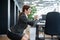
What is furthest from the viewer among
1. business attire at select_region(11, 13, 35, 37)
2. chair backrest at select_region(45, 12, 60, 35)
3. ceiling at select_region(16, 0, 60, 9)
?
ceiling at select_region(16, 0, 60, 9)

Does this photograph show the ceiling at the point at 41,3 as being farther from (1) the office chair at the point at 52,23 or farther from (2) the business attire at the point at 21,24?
(2) the business attire at the point at 21,24

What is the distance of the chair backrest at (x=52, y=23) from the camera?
4426 mm

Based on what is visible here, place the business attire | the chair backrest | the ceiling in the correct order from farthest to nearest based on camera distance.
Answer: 1. the ceiling
2. the chair backrest
3. the business attire

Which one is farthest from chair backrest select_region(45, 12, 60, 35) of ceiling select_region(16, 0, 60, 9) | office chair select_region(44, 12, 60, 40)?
ceiling select_region(16, 0, 60, 9)

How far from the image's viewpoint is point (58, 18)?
14.5ft

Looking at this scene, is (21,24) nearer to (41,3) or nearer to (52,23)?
(52,23)

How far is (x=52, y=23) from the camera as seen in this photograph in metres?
4.49

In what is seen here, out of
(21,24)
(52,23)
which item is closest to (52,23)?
(52,23)

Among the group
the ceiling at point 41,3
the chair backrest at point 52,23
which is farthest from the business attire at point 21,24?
the ceiling at point 41,3

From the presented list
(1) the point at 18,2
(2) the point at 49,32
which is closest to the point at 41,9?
(1) the point at 18,2

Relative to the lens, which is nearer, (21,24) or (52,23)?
(21,24)

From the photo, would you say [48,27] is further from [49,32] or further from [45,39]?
[45,39]

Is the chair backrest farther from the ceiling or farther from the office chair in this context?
the ceiling

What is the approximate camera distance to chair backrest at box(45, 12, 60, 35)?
4.43 meters
